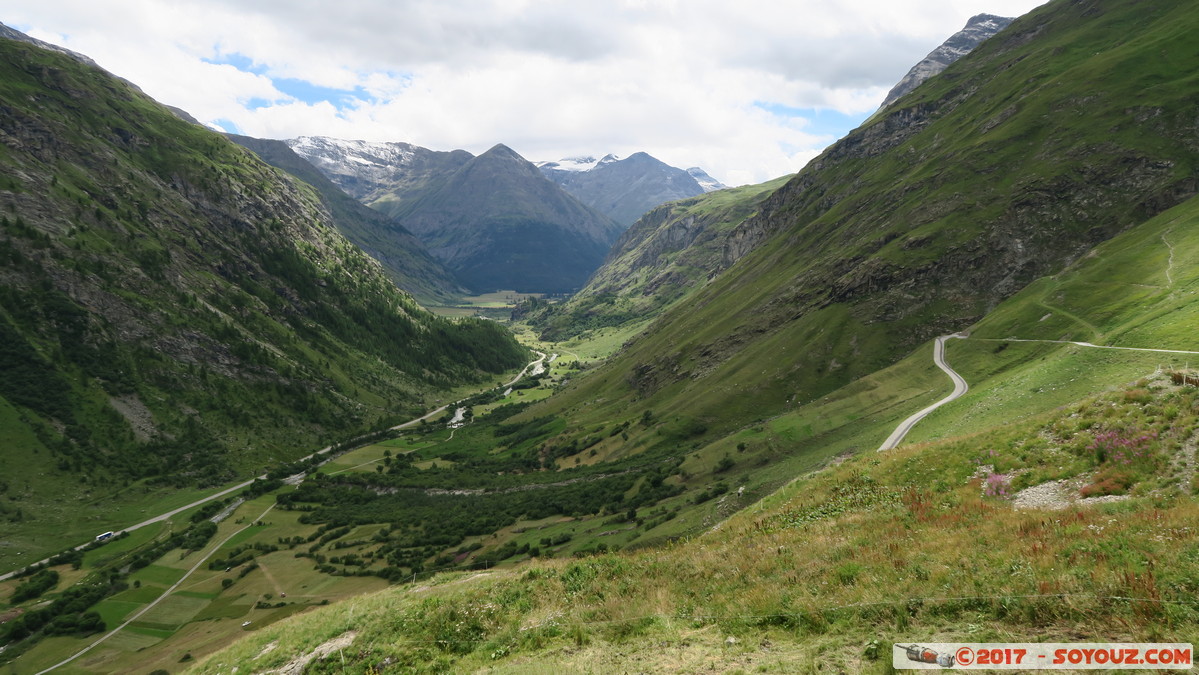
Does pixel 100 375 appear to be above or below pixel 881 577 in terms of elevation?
above

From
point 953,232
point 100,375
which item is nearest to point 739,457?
point 953,232

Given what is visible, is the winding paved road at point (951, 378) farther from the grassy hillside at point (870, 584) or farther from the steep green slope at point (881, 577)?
the grassy hillside at point (870, 584)

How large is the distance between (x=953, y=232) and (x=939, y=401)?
75.8m

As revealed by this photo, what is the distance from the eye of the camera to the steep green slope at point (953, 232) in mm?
105812

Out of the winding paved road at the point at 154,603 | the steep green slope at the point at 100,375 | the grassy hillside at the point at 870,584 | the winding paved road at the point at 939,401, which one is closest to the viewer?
the grassy hillside at the point at 870,584

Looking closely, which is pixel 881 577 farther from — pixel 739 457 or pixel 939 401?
pixel 939 401

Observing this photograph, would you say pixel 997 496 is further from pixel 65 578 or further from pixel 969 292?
pixel 65 578

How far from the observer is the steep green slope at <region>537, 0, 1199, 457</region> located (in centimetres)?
10581

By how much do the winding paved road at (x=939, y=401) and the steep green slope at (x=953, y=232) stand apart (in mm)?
12801

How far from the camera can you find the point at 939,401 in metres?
66.1

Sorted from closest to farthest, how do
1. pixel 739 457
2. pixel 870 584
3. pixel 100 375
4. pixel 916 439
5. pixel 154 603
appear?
pixel 870 584, pixel 916 439, pixel 739 457, pixel 154 603, pixel 100 375

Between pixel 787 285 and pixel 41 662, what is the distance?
173325mm

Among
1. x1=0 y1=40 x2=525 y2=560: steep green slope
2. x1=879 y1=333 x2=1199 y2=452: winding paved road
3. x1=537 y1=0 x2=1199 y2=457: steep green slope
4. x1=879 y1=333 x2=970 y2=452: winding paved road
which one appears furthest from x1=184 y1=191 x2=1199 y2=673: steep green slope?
x1=0 y1=40 x2=525 y2=560: steep green slope

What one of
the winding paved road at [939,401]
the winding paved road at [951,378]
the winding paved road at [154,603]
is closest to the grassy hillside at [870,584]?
the winding paved road at [939,401]
